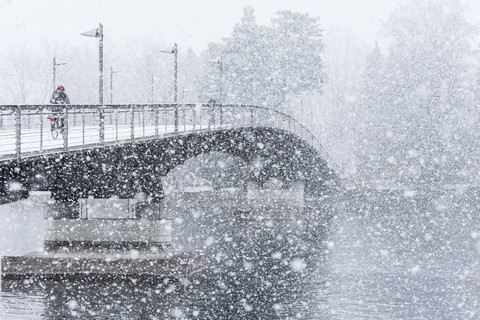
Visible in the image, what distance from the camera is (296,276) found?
25.4m

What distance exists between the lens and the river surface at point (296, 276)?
65.7 feet

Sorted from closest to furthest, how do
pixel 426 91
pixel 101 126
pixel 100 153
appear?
pixel 100 153 → pixel 101 126 → pixel 426 91

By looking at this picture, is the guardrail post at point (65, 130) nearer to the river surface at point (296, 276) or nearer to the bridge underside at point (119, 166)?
the bridge underside at point (119, 166)

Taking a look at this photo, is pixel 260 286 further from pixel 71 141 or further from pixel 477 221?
pixel 477 221

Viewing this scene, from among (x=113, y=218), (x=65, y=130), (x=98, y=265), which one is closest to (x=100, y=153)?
(x=65, y=130)

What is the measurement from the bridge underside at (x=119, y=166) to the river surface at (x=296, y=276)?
284cm

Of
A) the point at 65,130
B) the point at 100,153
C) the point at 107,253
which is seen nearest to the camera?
the point at 65,130

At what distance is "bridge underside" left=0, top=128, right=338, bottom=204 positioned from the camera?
17391 mm

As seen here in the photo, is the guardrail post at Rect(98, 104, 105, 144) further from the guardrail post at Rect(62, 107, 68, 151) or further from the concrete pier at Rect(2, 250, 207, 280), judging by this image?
the concrete pier at Rect(2, 250, 207, 280)

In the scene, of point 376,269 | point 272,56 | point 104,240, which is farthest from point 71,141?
point 272,56

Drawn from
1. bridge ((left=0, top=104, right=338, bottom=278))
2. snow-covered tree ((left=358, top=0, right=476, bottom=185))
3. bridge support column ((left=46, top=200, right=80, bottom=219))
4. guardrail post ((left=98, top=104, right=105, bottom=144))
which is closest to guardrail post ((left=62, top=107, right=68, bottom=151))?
bridge ((left=0, top=104, right=338, bottom=278))

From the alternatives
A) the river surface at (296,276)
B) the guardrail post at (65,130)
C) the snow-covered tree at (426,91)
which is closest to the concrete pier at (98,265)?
the river surface at (296,276)

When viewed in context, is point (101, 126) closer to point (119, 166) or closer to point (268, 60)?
point (119, 166)

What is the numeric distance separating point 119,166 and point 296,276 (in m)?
6.70
